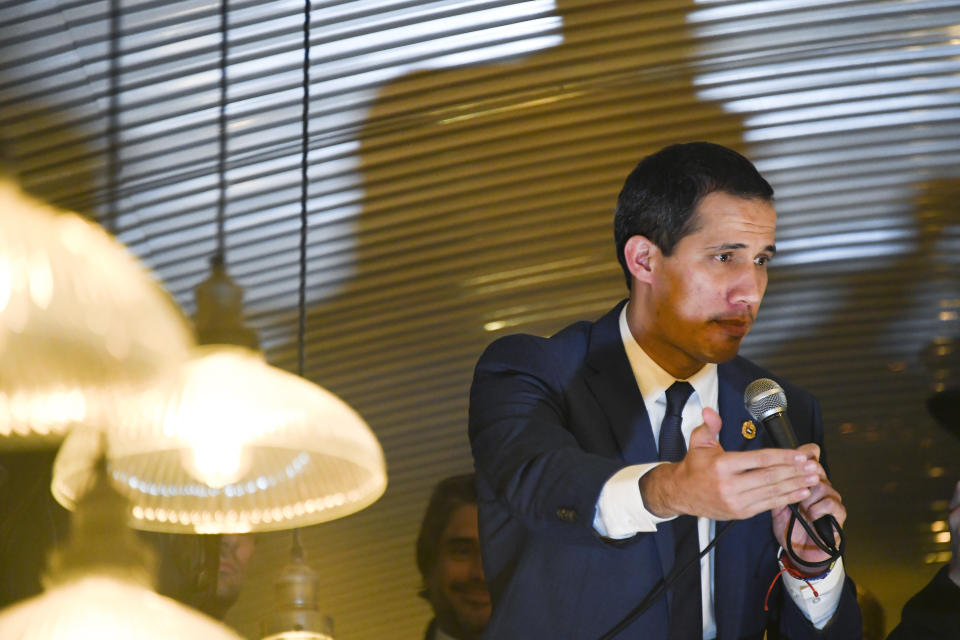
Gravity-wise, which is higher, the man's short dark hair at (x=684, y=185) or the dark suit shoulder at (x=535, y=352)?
the man's short dark hair at (x=684, y=185)

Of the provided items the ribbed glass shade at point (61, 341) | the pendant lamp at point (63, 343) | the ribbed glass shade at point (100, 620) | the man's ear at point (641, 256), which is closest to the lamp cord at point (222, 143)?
the pendant lamp at point (63, 343)

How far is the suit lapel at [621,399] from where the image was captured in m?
2.06

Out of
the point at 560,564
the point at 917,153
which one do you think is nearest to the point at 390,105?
the point at 917,153

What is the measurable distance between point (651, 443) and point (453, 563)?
242 cm

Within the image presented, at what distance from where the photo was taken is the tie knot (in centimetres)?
212

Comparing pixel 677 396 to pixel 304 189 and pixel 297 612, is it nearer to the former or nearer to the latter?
pixel 297 612

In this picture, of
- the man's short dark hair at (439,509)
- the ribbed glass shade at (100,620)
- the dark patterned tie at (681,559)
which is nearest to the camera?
the dark patterned tie at (681,559)

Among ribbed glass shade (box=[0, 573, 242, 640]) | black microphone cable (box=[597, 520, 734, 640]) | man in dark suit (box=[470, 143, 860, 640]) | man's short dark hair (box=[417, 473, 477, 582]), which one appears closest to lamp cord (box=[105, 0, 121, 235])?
man's short dark hair (box=[417, 473, 477, 582])

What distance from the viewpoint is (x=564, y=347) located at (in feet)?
7.16

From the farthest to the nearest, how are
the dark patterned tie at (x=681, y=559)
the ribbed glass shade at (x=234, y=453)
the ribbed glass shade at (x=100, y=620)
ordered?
the ribbed glass shade at (x=234, y=453) → the ribbed glass shade at (x=100, y=620) → the dark patterned tie at (x=681, y=559)

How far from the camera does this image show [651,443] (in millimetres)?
2072

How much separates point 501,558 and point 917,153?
4.43 m

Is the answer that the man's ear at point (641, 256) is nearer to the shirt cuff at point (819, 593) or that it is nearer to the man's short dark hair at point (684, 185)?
the man's short dark hair at point (684, 185)

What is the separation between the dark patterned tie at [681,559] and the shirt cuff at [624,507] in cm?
26
